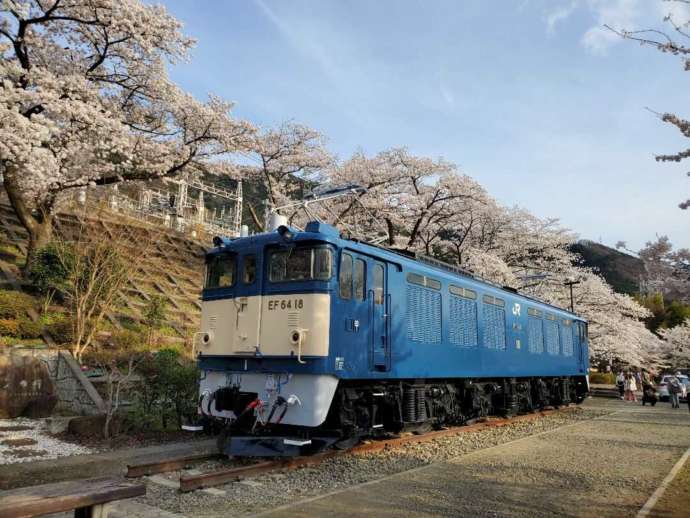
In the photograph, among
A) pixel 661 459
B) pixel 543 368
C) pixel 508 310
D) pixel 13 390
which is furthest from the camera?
pixel 543 368

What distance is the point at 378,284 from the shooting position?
356 inches

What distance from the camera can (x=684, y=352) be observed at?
37344mm

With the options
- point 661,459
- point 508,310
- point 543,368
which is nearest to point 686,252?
point 661,459

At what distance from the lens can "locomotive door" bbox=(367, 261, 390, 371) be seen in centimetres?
869

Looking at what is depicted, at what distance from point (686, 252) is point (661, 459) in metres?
3.46

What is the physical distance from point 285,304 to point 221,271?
1.72 metres

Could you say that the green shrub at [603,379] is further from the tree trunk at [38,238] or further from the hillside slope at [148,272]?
the tree trunk at [38,238]

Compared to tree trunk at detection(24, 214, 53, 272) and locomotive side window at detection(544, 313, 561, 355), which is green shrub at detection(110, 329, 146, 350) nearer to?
tree trunk at detection(24, 214, 53, 272)

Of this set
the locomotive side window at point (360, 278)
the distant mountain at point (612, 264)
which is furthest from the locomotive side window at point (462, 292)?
the distant mountain at point (612, 264)

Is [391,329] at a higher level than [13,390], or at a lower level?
higher

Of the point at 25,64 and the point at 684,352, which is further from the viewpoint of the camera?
the point at 684,352

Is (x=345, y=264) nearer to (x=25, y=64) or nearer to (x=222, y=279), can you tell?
(x=222, y=279)

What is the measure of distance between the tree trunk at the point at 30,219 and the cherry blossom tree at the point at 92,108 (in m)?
0.03

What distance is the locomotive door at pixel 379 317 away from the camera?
869 centimetres
